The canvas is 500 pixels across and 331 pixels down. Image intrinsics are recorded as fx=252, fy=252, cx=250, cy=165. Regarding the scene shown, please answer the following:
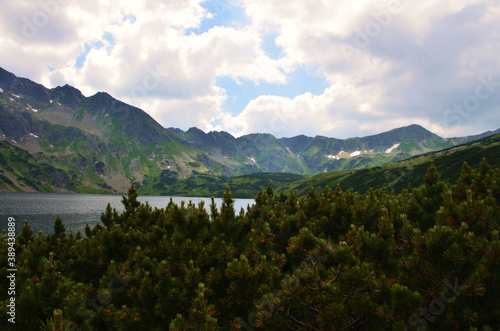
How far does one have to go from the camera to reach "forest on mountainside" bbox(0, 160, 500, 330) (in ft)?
22.2

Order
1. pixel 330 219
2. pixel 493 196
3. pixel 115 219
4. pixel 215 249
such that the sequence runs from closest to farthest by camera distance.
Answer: pixel 215 249 → pixel 493 196 → pixel 330 219 → pixel 115 219

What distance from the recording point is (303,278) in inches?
297

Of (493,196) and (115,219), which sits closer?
(493,196)

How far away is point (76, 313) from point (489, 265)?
11368 mm

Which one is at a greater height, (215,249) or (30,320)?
(215,249)

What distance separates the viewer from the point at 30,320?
812cm

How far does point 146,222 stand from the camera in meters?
18.4

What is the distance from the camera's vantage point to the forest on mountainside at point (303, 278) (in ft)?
22.2

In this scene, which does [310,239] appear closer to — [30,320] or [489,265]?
[489,265]

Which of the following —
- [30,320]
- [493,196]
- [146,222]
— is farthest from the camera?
[146,222]

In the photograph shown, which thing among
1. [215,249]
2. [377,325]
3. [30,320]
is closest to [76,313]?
[30,320]

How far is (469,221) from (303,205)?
10.2 m

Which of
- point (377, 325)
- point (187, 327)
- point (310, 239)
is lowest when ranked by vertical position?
point (377, 325)

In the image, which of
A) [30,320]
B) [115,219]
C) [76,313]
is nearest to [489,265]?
[76,313]
